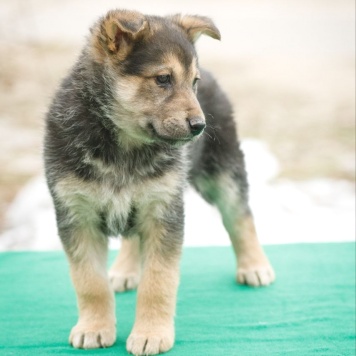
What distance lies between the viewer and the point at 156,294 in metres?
3.62

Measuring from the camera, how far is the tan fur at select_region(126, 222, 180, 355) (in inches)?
142

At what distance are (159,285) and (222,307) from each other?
2.93ft

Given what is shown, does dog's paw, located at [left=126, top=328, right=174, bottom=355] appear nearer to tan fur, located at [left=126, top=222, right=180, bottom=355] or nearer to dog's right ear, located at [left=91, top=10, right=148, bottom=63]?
tan fur, located at [left=126, top=222, right=180, bottom=355]

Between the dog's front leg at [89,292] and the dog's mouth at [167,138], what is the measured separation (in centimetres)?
67

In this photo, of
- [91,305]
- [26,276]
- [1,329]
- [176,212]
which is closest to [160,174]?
[176,212]

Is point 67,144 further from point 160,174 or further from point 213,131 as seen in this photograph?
point 213,131

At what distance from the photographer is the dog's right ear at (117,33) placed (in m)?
3.44

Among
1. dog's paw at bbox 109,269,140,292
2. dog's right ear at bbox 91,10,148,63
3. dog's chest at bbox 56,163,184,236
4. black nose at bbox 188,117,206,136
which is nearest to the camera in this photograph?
black nose at bbox 188,117,206,136

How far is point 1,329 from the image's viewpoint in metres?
3.99

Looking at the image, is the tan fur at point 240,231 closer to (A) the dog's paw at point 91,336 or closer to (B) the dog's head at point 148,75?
(B) the dog's head at point 148,75

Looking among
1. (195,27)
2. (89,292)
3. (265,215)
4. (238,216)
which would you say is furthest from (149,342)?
(265,215)

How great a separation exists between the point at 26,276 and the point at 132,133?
2021 millimetres

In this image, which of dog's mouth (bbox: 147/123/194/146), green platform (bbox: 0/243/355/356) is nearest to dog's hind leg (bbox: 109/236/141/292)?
green platform (bbox: 0/243/355/356)

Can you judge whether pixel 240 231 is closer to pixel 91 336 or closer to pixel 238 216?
pixel 238 216
